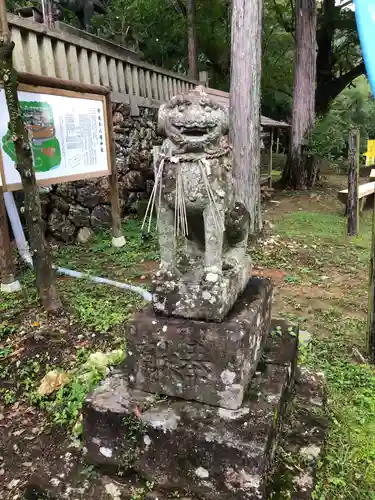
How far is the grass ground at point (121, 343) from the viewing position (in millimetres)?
2332

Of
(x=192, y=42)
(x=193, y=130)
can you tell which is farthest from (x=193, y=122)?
(x=192, y=42)

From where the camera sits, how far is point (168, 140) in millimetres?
2027

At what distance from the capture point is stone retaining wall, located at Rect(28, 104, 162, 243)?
21.1 feet

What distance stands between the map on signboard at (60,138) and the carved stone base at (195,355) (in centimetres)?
254

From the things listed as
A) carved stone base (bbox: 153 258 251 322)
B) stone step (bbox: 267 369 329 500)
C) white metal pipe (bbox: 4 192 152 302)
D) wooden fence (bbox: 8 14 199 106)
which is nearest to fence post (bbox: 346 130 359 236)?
wooden fence (bbox: 8 14 199 106)

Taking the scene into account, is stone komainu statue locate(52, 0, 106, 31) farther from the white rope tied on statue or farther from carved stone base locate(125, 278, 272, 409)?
carved stone base locate(125, 278, 272, 409)

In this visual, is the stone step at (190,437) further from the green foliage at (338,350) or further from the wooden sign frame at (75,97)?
the wooden sign frame at (75,97)

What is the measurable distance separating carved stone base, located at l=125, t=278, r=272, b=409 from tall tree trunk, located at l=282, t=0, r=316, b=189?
1042 centimetres

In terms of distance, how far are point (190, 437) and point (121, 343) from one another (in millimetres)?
1696

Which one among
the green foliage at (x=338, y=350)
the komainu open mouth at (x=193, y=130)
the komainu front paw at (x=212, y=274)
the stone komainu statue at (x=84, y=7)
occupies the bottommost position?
the green foliage at (x=338, y=350)

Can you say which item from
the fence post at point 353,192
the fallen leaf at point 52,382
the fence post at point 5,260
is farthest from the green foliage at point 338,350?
the fence post at point 5,260

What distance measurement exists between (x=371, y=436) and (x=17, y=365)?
8.70 feet

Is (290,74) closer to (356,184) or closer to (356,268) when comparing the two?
(356,184)

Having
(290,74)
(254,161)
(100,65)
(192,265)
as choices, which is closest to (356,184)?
(254,161)
